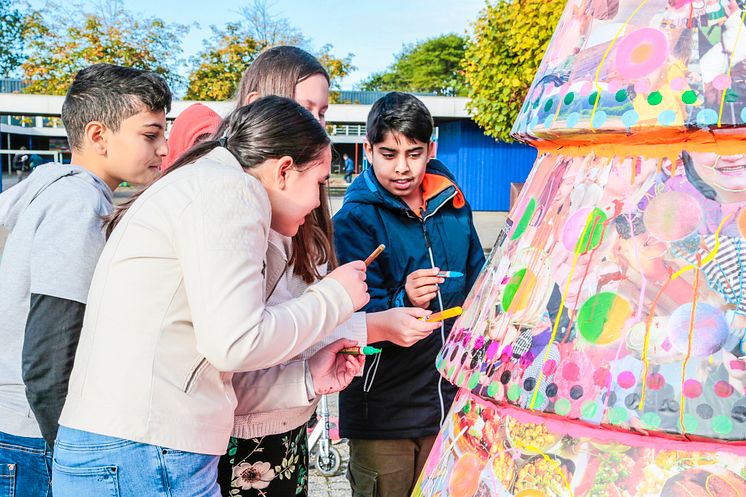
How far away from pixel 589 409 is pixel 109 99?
5.09 ft

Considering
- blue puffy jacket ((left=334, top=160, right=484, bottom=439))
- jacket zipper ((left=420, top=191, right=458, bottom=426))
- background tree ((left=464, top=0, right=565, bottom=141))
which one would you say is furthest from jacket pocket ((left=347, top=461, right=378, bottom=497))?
background tree ((left=464, top=0, right=565, bottom=141))

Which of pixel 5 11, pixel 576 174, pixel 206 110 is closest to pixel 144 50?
pixel 5 11

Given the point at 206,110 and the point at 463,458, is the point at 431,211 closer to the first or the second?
the point at 206,110

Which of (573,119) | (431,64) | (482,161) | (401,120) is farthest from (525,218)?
(431,64)

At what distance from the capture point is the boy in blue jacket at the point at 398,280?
7.59 ft

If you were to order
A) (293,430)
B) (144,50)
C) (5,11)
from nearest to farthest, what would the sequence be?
(293,430), (144,50), (5,11)

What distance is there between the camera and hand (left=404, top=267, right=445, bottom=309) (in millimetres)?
2051

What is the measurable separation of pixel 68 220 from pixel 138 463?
65cm

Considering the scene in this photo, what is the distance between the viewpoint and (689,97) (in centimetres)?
112

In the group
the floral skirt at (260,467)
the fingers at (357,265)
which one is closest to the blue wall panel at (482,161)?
the floral skirt at (260,467)

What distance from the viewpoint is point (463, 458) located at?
1311 mm

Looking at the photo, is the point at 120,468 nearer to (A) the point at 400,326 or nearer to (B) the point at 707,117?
(A) the point at 400,326

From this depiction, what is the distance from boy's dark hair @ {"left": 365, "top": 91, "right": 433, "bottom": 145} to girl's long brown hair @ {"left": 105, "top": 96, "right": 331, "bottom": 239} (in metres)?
0.87

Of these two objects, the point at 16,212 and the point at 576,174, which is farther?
the point at 16,212
